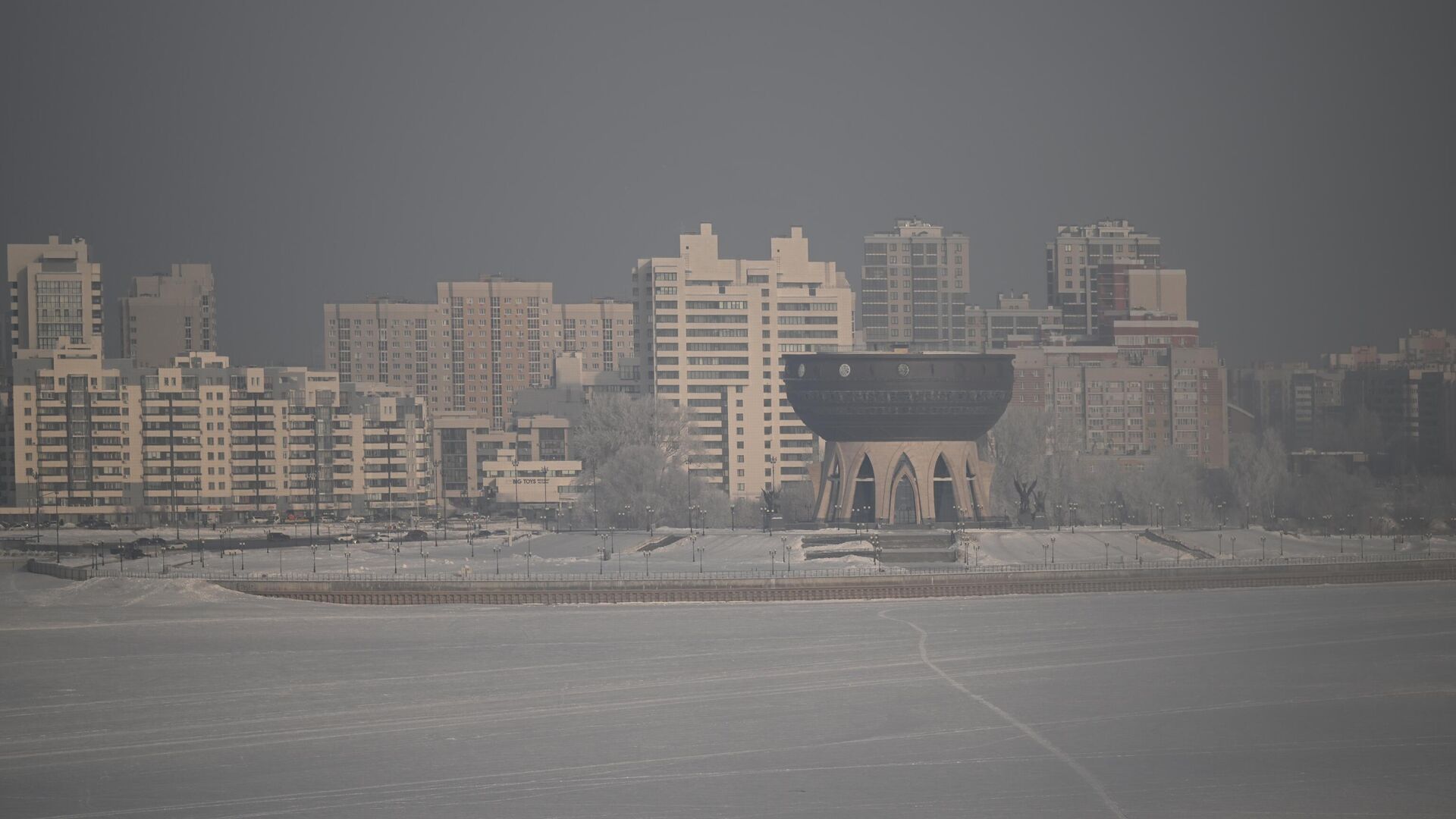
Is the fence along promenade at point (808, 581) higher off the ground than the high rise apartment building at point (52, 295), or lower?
lower

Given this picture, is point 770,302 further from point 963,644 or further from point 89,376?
point 963,644

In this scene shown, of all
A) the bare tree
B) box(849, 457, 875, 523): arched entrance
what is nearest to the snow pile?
box(849, 457, 875, 523): arched entrance

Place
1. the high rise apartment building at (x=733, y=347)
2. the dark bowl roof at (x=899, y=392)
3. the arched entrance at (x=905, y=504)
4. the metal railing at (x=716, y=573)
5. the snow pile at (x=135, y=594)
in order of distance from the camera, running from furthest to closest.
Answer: the high rise apartment building at (x=733, y=347), the arched entrance at (x=905, y=504), the dark bowl roof at (x=899, y=392), the metal railing at (x=716, y=573), the snow pile at (x=135, y=594)

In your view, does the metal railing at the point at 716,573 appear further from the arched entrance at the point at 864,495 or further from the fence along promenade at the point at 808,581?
the arched entrance at the point at 864,495

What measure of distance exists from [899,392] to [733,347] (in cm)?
4542

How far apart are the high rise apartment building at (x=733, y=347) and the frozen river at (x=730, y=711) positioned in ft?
228

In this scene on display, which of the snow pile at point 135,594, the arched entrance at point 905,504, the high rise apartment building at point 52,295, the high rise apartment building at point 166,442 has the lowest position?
the snow pile at point 135,594

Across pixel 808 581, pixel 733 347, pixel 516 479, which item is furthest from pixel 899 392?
pixel 516 479

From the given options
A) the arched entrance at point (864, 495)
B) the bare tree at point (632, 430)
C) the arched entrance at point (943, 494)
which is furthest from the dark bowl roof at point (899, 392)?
the bare tree at point (632, 430)

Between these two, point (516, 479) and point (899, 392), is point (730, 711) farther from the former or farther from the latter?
point (516, 479)

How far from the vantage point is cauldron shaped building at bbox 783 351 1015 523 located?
435 feet

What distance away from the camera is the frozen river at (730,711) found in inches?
2308

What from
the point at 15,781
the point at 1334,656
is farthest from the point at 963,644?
the point at 15,781

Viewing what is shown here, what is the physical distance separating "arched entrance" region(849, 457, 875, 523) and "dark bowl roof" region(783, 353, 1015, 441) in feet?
7.25
